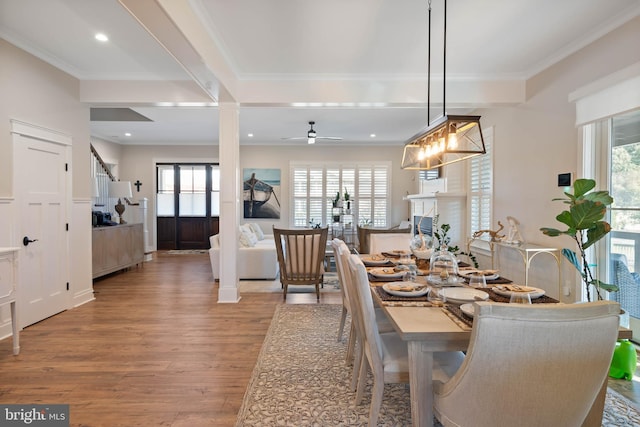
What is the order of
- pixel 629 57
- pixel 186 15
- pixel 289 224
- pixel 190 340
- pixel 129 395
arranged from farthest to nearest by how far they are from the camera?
pixel 289 224 < pixel 190 340 < pixel 629 57 < pixel 186 15 < pixel 129 395

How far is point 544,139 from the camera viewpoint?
3.89 meters

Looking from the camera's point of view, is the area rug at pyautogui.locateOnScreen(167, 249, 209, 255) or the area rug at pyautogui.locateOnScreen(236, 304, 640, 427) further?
the area rug at pyautogui.locateOnScreen(167, 249, 209, 255)

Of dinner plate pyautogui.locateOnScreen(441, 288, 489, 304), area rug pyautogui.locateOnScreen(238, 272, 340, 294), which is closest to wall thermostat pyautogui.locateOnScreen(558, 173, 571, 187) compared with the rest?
dinner plate pyautogui.locateOnScreen(441, 288, 489, 304)

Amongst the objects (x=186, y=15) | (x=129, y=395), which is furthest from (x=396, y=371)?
(x=186, y=15)

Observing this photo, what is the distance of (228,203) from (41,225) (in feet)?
6.40

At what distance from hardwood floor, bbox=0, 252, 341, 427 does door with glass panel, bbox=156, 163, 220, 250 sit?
14.2 ft

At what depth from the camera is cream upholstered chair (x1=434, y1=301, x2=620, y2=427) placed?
44.3 inches

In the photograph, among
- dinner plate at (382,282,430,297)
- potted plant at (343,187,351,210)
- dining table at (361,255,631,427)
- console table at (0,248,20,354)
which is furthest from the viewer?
potted plant at (343,187,351,210)

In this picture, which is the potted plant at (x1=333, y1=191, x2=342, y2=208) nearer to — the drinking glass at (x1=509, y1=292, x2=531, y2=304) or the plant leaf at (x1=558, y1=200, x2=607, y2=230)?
the plant leaf at (x1=558, y1=200, x2=607, y2=230)

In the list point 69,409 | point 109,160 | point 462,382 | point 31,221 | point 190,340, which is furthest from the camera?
point 109,160

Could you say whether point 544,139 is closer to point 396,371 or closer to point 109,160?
point 396,371

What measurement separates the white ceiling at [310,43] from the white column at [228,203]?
0.32 metres

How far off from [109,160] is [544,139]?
868 cm

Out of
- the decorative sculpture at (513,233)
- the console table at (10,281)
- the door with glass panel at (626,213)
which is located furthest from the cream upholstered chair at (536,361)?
the console table at (10,281)
